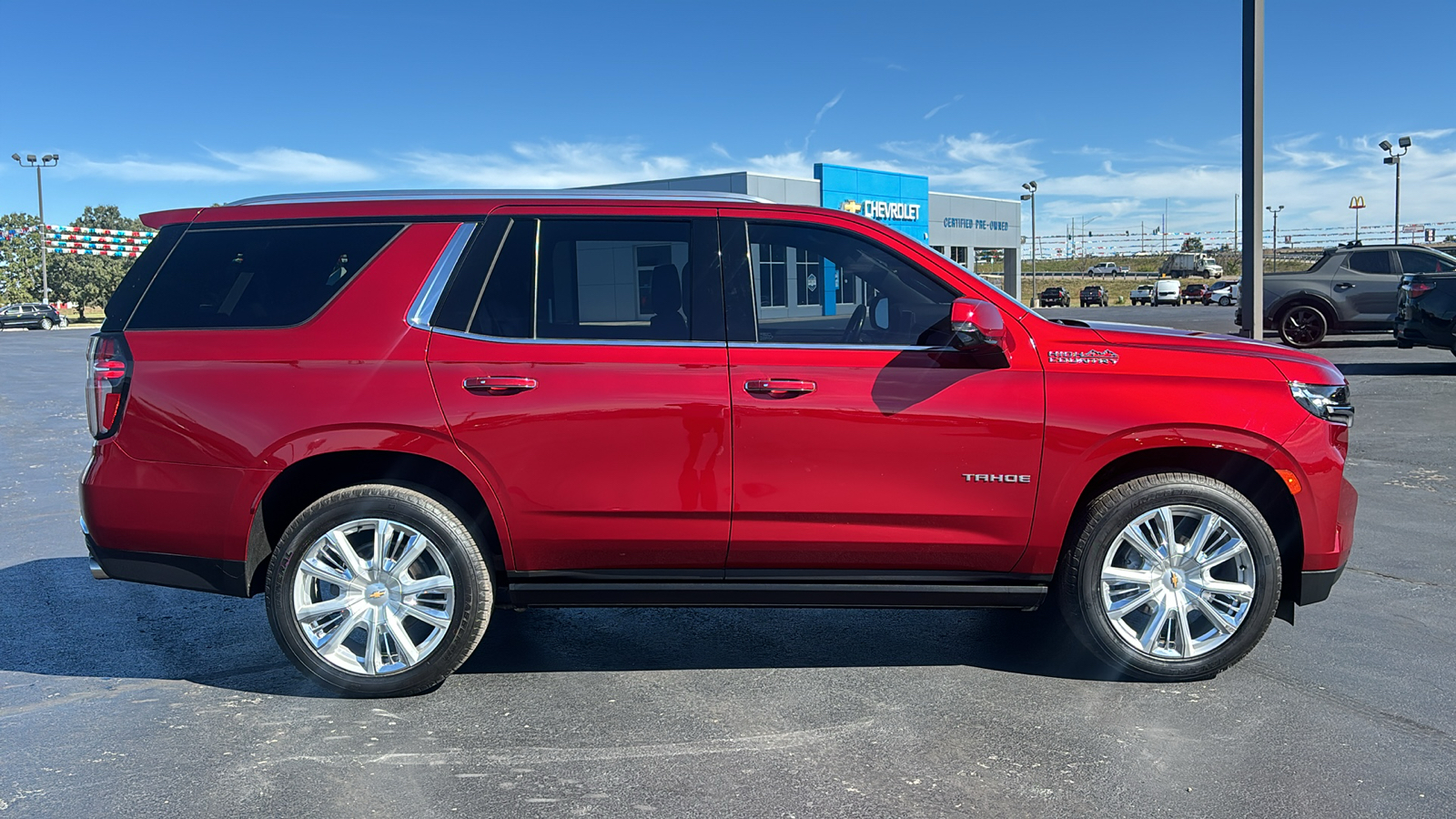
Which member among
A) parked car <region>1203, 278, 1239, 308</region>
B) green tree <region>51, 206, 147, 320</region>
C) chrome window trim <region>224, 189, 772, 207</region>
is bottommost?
chrome window trim <region>224, 189, 772, 207</region>

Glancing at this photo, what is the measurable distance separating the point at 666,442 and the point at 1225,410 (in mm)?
2099

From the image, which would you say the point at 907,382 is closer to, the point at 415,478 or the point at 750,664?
the point at 750,664

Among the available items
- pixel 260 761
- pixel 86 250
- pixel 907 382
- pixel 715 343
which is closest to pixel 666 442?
pixel 715 343

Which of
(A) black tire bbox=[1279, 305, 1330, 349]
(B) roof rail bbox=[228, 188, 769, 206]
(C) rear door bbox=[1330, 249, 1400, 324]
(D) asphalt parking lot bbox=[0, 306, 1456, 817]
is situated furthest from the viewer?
(A) black tire bbox=[1279, 305, 1330, 349]

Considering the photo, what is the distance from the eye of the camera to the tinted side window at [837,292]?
4141 millimetres

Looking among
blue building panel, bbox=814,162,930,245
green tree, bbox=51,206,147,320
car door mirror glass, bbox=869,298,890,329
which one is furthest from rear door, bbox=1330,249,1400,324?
green tree, bbox=51,206,147,320

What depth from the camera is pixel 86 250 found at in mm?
80875

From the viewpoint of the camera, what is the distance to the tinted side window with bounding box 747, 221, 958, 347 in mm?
4141

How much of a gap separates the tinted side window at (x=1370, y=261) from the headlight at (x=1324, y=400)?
18960 millimetres

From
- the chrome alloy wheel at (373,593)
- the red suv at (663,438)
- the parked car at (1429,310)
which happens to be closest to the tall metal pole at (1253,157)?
the red suv at (663,438)

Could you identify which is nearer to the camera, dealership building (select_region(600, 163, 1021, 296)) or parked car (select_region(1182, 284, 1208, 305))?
dealership building (select_region(600, 163, 1021, 296))

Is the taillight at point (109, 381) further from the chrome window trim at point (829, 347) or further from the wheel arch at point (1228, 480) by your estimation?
the wheel arch at point (1228, 480)

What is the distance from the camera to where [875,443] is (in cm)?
404

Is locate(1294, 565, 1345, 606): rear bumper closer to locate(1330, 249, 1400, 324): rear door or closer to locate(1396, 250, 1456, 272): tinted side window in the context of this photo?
locate(1330, 249, 1400, 324): rear door
